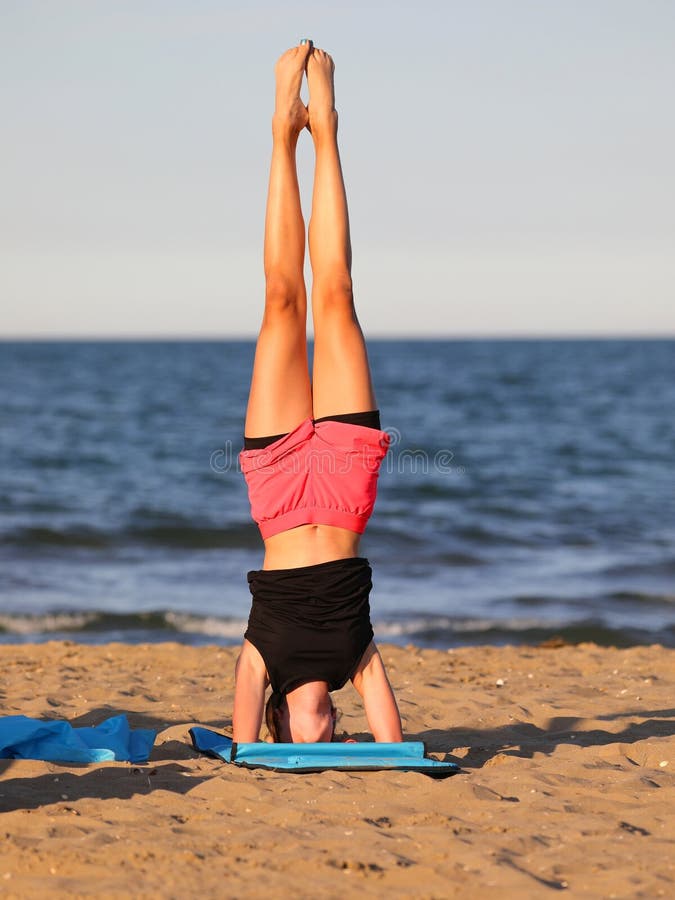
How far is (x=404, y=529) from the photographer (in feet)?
52.6

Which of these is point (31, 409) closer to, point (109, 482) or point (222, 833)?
point (109, 482)

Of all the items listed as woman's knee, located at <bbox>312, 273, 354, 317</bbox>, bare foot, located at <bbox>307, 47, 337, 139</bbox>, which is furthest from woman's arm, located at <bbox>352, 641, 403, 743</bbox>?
bare foot, located at <bbox>307, 47, 337, 139</bbox>

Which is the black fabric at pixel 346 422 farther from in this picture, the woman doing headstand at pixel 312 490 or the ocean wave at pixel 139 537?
the ocean wave at pixel 139 537

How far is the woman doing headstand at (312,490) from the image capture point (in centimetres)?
500

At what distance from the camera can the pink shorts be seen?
502 centimetres

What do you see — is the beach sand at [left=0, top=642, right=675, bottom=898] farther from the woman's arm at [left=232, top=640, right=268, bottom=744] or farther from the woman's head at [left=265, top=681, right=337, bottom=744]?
the woman's head at [left=265, top=681, right=337, bottom=744]

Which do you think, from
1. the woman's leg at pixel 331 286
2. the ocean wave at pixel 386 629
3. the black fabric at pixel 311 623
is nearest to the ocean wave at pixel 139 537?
the ocean wave at pixel 386 629

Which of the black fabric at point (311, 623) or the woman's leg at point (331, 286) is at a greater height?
the woman's leg at point (331, 286)

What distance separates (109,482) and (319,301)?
16459mm

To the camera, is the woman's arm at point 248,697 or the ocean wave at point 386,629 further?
the ocean wave at point 386,629

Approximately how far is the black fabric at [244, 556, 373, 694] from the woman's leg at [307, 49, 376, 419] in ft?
2.48

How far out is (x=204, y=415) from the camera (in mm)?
37906

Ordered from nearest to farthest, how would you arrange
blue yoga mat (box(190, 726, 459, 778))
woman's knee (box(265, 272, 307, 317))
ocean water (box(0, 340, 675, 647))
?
blue yoga mat (box(190, 726, 459, 778)) < woman's knee (box(265, 272, 307, 317)) < ocean water (box(0, 340, 675, 647))

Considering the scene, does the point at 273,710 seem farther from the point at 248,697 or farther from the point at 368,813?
the point at 368,813
